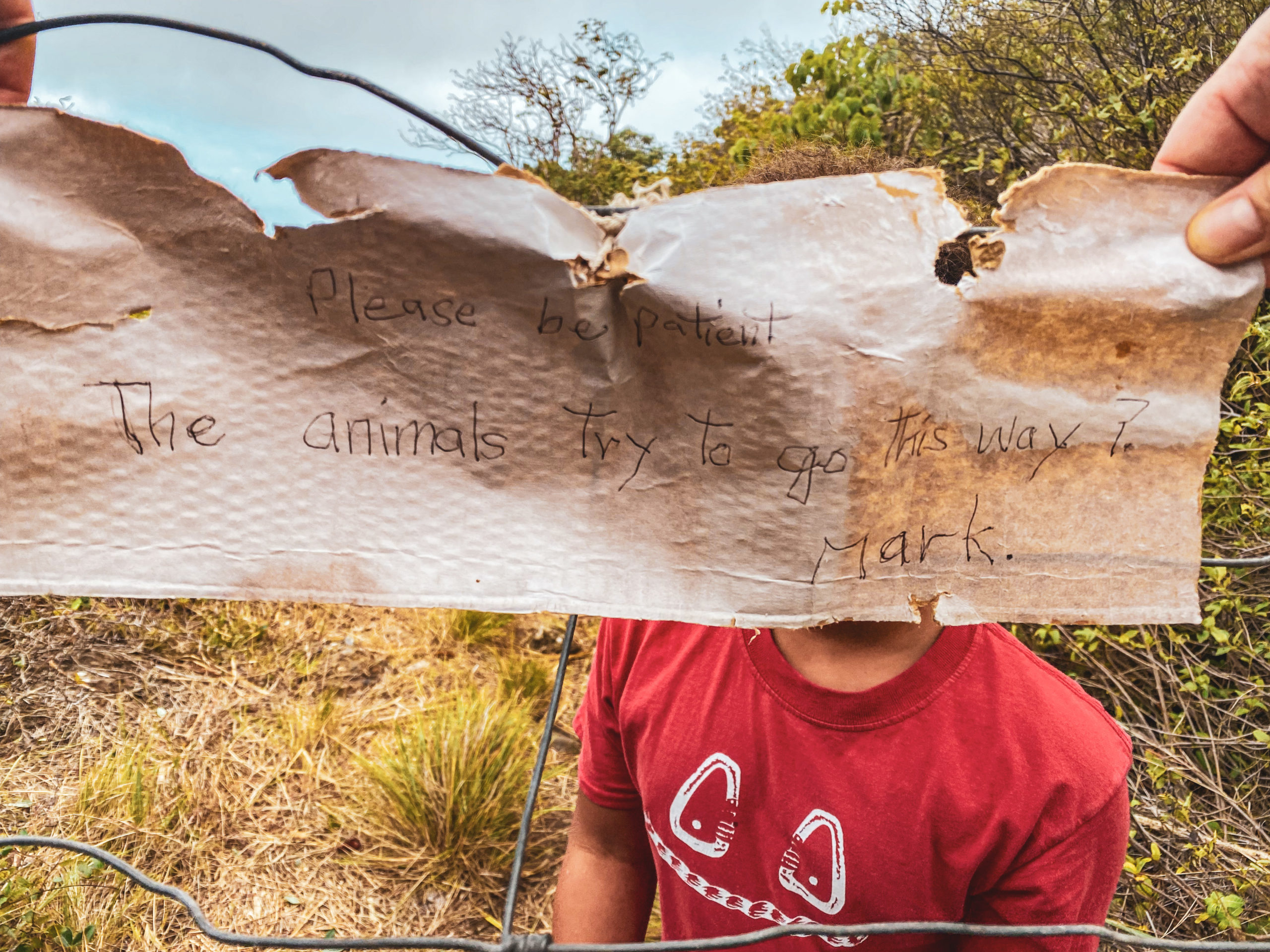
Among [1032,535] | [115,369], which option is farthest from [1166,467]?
[115,369]

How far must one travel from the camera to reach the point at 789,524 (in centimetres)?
41

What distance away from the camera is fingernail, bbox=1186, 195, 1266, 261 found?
0.37m

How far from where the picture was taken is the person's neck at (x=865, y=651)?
0.65 meters

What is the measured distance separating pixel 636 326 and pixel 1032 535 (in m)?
0.27

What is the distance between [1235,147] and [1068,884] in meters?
0.57

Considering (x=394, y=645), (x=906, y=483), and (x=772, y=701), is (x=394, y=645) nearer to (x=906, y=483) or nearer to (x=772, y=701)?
(x=772, y=701)

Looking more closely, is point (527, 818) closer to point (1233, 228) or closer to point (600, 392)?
point (600, 392)

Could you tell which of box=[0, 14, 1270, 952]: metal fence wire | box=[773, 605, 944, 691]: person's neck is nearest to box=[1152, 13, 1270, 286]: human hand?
box=[0, 14, 1270, 952]: metal fence wire

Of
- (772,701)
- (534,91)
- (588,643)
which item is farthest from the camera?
(534,91)

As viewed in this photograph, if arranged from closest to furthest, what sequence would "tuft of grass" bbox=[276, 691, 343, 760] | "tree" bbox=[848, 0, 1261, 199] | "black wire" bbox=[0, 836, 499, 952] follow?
"black wire" bbox=[0, 836, 499, 952] < "tuft of grass" bbox=[276, 691, 343, 760] < "tree" bbox=[848, 0, 1261, 199]

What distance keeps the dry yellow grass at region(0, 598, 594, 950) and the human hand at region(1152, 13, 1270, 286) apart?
174cm

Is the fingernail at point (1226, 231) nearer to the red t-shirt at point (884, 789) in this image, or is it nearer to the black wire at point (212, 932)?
the red t-shirt at point (884, 789)

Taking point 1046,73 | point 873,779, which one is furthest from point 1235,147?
point 1046,73

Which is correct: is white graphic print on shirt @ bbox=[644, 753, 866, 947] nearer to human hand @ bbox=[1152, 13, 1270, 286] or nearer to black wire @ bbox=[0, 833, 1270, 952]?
black wire @ bbox=[0, 833, 1270, 952]
